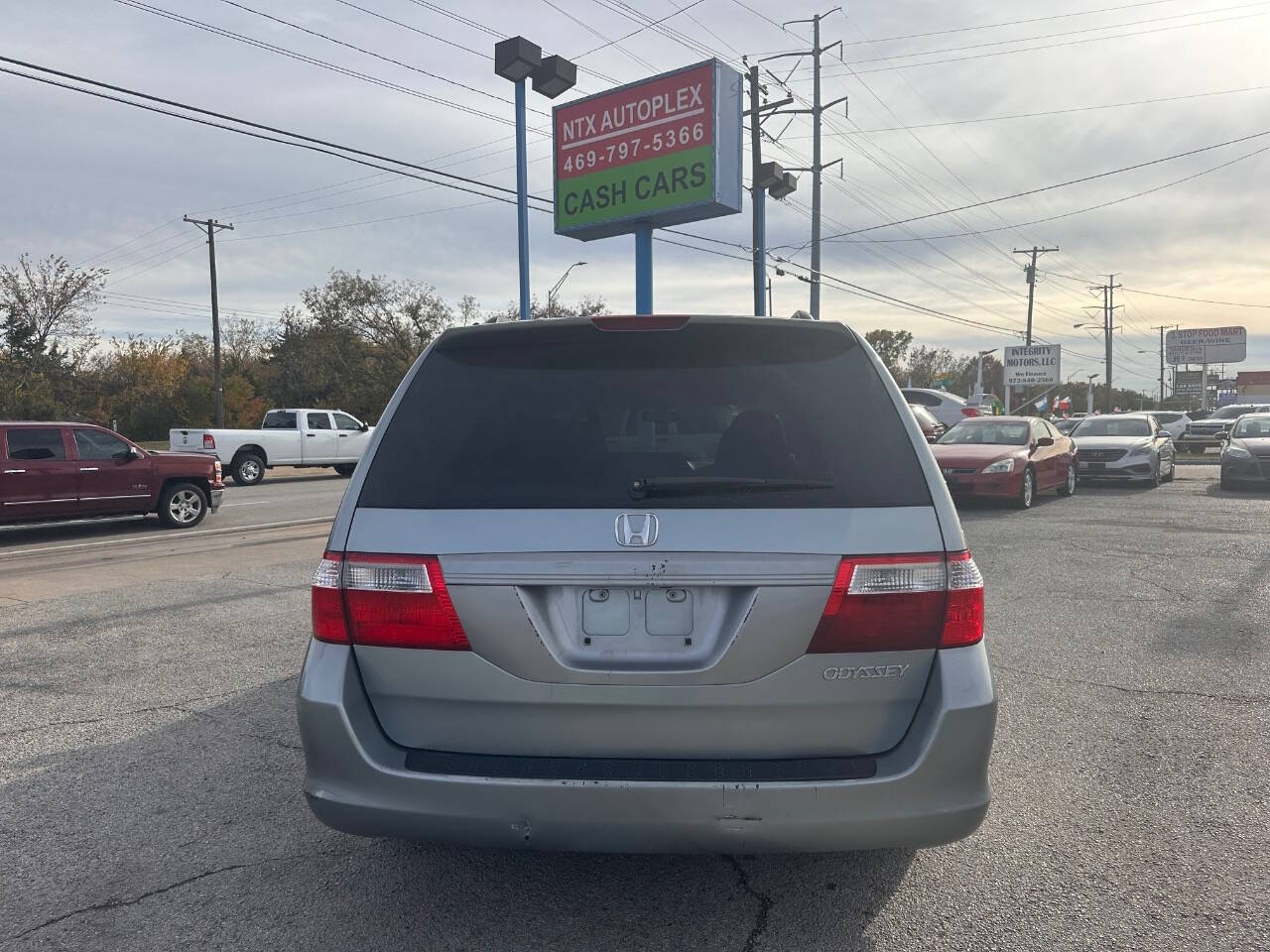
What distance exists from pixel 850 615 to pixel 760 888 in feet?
3.66

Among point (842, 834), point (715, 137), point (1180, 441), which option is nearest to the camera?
point (842, 834)

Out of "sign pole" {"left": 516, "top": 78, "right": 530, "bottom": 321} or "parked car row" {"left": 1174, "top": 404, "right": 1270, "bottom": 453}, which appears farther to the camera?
"parked car row" {"left": 1174, "top": 404, "right": 1270, "bottom": 453}

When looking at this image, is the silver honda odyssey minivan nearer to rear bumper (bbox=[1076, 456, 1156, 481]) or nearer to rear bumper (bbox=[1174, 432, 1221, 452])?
rear bumper (bbox=[1076, 456, 1156, 481])

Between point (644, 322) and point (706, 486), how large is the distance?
61cm

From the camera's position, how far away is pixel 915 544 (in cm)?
251

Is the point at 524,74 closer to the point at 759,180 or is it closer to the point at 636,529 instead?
the point at 759,180

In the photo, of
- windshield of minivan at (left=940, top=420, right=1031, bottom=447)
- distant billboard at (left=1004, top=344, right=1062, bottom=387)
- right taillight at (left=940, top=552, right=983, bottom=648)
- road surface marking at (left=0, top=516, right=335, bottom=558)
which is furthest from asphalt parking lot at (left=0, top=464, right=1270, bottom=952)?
distant billboard at (left=1004, top=344, right=1062, bottom=387)

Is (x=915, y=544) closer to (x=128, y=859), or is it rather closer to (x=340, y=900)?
(x=340, y=900)

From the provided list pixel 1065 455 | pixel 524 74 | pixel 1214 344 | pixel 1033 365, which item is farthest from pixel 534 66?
pixel 1214 344

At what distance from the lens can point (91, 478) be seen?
13031 mm

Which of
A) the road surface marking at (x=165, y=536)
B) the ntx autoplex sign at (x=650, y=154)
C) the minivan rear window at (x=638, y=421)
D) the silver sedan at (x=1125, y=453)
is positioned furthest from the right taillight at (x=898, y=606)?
the ntx autoplex sign at (x=650, y=154)

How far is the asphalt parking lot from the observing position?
110 inches

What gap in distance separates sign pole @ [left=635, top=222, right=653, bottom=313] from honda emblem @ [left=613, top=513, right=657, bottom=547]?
18182mm

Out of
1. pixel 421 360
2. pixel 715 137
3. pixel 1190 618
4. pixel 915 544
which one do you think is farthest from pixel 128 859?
pixel 715 137
